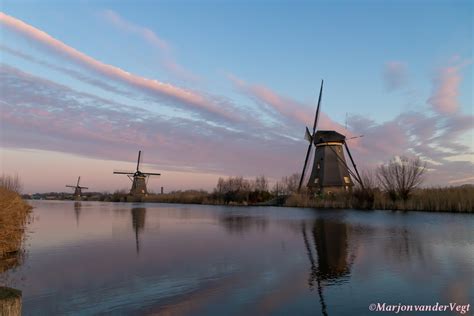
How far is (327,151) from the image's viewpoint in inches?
1592

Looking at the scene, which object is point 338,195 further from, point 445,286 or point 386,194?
point 445,286

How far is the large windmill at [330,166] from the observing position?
1554 inches

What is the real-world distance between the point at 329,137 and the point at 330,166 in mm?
3356

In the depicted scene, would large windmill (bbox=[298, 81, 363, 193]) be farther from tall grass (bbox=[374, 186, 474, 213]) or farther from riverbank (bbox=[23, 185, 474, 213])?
tall grass (bbox=[374, 186, 474, 213])

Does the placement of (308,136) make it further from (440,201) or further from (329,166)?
(440,201)

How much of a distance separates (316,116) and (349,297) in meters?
41.8

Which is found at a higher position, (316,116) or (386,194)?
(316,116)

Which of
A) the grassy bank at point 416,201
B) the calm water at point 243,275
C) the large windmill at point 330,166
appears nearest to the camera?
the calm water at point 243,275

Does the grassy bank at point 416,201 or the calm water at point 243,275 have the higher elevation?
the grassy bank at point 416,201

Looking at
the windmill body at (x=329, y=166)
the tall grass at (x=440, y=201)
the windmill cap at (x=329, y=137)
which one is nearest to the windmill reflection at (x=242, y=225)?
the tall grass at (x=440, y=201)

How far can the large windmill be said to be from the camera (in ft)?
129

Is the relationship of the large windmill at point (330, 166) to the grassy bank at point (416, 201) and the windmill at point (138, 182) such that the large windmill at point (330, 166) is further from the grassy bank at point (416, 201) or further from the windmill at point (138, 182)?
the windmill at point (138, 182)

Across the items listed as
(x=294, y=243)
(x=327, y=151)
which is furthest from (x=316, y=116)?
(x=294, y=243)

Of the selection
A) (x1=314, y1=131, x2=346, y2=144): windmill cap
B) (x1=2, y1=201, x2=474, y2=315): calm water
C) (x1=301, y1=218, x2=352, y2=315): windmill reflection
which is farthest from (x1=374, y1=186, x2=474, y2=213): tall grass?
(x1=301, y1=218, x2=352, y2=315): windmill reflection
